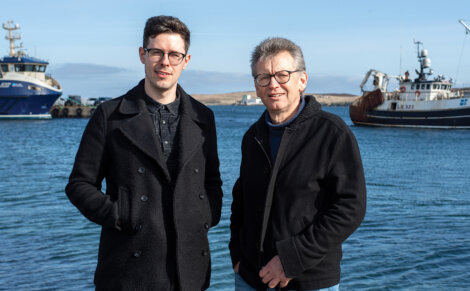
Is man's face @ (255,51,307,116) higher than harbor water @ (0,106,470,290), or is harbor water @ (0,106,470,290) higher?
man's face @ (255,51,307,116)

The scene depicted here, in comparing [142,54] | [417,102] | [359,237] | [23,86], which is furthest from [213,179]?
[23,86]

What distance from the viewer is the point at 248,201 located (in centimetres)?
274

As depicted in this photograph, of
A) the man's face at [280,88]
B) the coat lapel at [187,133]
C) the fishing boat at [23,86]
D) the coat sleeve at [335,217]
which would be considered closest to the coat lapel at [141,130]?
the coat lapel at [187,133]

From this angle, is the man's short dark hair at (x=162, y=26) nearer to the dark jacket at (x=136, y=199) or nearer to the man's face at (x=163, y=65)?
the man's face at (x=163, y=65)

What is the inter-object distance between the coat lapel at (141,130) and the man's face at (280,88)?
570 millimetres

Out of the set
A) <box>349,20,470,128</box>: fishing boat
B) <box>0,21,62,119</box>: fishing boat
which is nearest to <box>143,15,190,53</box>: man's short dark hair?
<box>349,20,470,128</box>: fishing boat

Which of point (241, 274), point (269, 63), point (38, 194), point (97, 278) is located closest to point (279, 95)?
point (269, 63)

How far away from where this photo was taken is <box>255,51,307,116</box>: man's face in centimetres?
260

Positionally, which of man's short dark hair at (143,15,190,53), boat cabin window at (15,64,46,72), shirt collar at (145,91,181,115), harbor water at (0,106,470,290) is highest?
boat cabin window at (15,64,46,72)

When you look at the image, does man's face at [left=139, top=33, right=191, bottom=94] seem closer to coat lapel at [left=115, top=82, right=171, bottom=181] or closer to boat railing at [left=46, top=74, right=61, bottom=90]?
coat lapel at [left=115, top=82, right=171, bottom=181]

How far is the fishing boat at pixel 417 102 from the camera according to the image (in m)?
41.7

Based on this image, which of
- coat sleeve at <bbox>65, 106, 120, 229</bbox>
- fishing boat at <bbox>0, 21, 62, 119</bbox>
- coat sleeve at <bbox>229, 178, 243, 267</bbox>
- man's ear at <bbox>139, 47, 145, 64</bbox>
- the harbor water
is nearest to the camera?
coat sleeve at <bbox>65, 106, 120, 229</bbox>

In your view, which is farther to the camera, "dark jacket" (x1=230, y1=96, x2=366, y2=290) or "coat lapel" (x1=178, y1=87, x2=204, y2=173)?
"coat lapel" (x1=178, y1=87, x2=204, y2=173)

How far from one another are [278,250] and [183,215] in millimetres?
504
